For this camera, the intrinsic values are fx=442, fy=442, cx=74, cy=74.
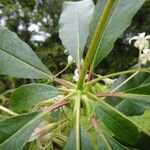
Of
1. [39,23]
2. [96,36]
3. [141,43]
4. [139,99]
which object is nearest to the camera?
[96,36]

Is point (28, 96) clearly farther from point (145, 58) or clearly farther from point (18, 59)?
point (145, 58)

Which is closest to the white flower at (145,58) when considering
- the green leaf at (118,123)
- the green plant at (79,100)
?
the green plant at (79,100)

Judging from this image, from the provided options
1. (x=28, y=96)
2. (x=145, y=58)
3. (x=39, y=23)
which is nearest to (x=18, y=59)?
(x=28, y=96)

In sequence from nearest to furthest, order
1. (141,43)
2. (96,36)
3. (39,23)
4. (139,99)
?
(96,36) < (139,99) < (141,43) < (39,23)

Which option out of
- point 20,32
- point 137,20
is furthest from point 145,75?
point 137,20

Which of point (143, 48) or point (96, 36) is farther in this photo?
point (143, 48)

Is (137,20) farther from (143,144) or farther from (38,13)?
(143,144)

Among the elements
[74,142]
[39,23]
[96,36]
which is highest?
[39,23]
